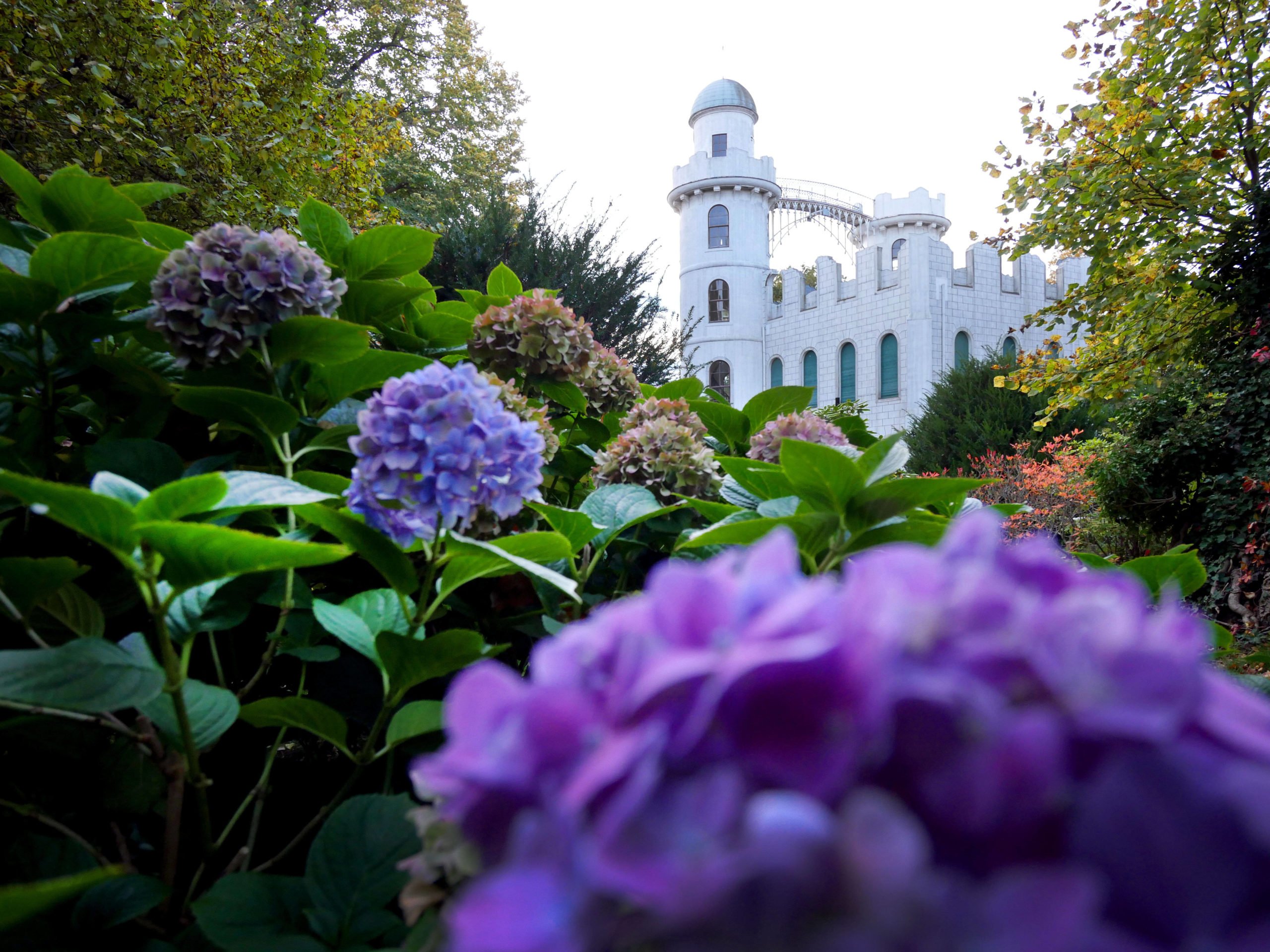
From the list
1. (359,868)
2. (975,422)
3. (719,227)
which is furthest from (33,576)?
(719,227)

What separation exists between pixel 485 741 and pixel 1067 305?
8.21 metres

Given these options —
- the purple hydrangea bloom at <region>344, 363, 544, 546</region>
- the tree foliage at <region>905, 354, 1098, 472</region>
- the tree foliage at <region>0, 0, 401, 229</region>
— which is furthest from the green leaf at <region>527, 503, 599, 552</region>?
the tree foliage at <region>905, 354, 1098, 472</region>

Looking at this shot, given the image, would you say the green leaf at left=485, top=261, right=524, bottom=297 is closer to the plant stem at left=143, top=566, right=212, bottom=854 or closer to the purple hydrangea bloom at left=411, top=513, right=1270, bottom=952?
the plant stem at left=143, top=566, right=212, bottom=854

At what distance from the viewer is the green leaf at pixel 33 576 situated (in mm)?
636

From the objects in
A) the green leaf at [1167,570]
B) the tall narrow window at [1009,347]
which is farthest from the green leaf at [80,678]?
the tall narrow window at [1009,347]

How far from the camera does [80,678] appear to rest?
57cm

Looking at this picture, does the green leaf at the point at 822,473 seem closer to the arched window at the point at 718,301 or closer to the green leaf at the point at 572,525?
the green leaf at the point at 572,525

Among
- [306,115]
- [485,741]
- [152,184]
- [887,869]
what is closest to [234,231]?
[152,184]

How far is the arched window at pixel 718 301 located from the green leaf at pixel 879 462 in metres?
25.1

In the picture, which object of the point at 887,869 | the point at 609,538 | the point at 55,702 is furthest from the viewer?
the point at 609,538

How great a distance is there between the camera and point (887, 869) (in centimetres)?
22

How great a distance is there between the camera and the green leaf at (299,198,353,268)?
137 centimetres

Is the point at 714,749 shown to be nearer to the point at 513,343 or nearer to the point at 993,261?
the point at 513,343

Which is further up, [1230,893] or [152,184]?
[152,184]
